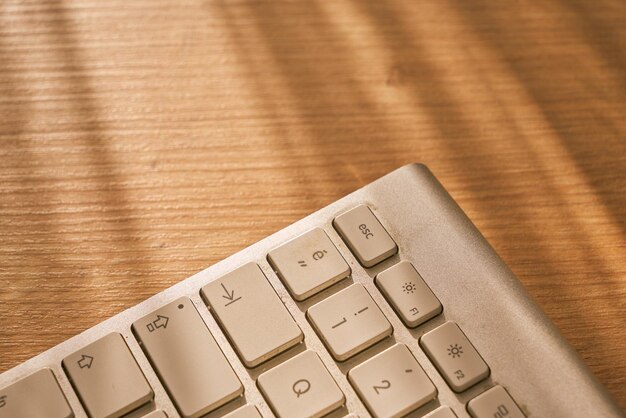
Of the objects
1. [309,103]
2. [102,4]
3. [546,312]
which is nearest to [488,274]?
[546,312]

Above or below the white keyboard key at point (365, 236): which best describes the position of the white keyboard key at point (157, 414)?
below

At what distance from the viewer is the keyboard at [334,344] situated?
0.32 m

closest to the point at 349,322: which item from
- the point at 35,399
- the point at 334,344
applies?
the point at 334,344

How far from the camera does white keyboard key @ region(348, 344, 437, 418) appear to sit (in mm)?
317

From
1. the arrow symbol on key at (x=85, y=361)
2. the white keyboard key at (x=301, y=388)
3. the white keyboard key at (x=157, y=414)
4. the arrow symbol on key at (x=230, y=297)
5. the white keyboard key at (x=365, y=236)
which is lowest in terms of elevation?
the white keyboard key at (x=301, y=388)

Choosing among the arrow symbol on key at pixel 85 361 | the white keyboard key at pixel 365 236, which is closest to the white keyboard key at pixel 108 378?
→ the arrow symbol on key at pixel 85 361

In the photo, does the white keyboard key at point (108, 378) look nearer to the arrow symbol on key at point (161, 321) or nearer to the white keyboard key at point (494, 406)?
the arrow symbol on key at point (161, 321)

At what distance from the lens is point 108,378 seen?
323mm

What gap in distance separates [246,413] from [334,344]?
0.15ft

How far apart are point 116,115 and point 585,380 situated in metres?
0.27

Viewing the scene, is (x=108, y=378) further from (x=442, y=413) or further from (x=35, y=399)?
(x=442, y=413)

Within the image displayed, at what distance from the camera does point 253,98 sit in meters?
0.45

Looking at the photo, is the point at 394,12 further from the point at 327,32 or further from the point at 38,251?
the point at 38,251

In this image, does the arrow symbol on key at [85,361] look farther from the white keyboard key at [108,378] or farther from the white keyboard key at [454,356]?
the white keyboard key at [454,356]
